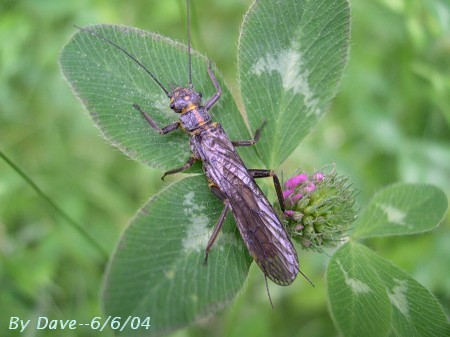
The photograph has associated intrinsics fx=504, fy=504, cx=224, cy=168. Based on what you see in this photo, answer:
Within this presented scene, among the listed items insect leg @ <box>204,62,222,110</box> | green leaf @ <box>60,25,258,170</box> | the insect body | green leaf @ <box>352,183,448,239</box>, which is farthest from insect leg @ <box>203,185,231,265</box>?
green leaf @ <box>352,183,448,239</box>

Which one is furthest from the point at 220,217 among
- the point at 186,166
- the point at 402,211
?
the point at 402,211

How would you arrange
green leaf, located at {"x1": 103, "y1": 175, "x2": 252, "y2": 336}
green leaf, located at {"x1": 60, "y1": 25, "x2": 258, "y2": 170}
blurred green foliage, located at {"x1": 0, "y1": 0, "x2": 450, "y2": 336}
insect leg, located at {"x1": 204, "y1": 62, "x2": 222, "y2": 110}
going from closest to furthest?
green leaf, located at {"x1": 103, "y1": 175, "x2": 252, "y2": 336}, green leaf, located at {"x1": 60, "y1": 25, "x2": 258, "y2": 170}, insect leg, located at {"x1": 204, "y1": 62, "x2": 222, "y2": 110}, blurred green foliage, located at {"x1": 0, "y1": 0, "x2": 450, "y2": 336}

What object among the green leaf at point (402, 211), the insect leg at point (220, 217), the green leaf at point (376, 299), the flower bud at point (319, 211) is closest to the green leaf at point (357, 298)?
the green leaf at point (376, 299)

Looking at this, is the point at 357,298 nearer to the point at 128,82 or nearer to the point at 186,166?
the point at 186,166

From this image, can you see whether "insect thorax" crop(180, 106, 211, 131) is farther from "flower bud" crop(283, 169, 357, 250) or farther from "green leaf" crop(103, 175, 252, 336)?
"flower bud" crop(283, 169, 357, 250)

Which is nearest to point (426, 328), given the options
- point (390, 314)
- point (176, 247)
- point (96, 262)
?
point (390, 314)

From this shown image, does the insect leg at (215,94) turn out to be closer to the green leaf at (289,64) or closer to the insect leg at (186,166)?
the green leaf at (289,64)

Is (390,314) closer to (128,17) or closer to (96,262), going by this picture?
(96,262)
